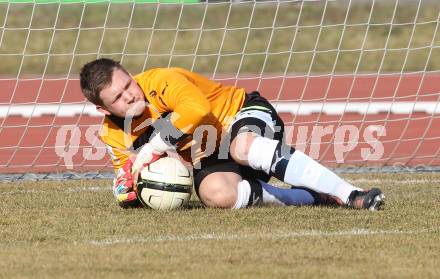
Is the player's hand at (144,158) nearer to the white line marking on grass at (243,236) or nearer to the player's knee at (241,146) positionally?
the player's knee at (241,146)

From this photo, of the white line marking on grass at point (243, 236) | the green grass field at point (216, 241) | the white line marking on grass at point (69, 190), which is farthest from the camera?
the white line marking on grass at point (69, 190)

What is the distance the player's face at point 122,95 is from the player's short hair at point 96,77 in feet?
0.09

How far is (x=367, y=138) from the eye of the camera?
34.9ft

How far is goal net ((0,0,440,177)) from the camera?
392 inches

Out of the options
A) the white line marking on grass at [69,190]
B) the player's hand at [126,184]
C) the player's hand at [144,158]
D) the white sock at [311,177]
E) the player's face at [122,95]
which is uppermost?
the player's face at [122,95]

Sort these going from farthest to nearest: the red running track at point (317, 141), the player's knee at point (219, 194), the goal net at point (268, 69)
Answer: the goal net at point (268, 69), the red running track at point (317, 141), the player's knee at point (219, 194)

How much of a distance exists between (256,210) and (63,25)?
12789 millimetres

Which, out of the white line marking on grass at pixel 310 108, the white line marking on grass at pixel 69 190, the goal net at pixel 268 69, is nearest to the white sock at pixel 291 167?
the white line marking on grass at pixel 69 190

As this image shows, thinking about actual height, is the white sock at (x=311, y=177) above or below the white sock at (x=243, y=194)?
above

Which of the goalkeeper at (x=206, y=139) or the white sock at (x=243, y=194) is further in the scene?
the white sock at (x=243, y=194)

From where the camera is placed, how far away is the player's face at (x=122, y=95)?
232 inches

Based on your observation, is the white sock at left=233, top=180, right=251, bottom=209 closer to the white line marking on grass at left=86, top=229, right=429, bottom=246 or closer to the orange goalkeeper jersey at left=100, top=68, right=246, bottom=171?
the orange goalkeeper jersey at left=100, top=68, right=246, bottom=171

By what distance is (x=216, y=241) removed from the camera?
525 cm

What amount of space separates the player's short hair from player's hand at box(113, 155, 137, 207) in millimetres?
463
